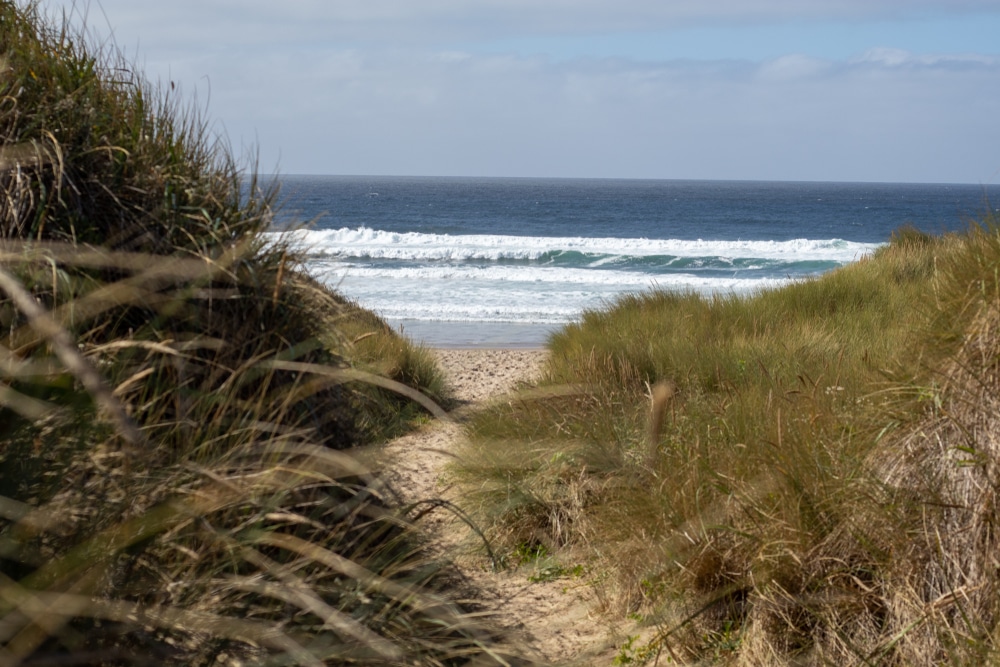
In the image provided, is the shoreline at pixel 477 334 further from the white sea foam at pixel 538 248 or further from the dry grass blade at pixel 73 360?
the white sea foam at pixel 538 248

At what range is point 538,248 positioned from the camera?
36.2 metres

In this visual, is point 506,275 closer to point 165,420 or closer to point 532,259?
point 532,259

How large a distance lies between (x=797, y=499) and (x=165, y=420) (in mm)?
2372

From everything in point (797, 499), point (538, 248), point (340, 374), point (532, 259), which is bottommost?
point (797, 499)

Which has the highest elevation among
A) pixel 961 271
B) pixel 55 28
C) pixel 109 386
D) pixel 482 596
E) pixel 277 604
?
pixel 55 28

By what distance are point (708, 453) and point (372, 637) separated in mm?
2080

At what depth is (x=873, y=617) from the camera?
3.13m

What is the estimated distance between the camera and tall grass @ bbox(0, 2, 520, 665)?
243 cm

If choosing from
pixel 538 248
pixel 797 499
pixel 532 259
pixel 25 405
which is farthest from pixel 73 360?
pixel 538 248

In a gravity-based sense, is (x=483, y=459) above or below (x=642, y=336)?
below

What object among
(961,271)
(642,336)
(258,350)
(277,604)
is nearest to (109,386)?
(258,350)

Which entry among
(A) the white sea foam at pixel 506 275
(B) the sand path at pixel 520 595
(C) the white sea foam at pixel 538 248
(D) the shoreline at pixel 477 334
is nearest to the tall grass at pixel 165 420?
(B) the sand path at pixel 520 595

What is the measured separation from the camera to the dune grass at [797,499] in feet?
9.90

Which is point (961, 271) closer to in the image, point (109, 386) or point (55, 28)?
point (109, 386)
